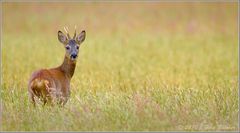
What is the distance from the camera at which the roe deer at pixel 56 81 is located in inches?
448

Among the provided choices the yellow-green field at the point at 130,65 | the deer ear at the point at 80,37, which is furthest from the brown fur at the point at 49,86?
the deer ear at the point at 80,37

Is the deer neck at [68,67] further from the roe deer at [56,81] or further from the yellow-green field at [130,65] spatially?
the yellow-green field at [130,65]

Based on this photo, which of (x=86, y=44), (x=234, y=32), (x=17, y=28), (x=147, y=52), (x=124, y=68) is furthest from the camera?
(x=17, y=28)

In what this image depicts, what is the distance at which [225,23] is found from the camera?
2994 centimetres

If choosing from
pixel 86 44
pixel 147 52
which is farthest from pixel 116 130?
pixel 86 44

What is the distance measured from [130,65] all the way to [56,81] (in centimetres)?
830

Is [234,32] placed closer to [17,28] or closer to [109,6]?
[109,6]

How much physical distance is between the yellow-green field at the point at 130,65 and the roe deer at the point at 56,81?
0.20 metres

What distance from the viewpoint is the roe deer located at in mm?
11383

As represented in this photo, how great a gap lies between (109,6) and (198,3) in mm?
3635

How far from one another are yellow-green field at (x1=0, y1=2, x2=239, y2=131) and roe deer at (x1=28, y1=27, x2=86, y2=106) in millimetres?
196

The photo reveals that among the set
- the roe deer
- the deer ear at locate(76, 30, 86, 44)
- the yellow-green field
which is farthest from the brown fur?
the deer ear at locate(76, 30, 86, 44)

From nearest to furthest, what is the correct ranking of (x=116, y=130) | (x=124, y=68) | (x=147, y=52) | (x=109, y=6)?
(x=116, y=130), (x=124, y=68), (x=147, y=52), (x=109, y=6)

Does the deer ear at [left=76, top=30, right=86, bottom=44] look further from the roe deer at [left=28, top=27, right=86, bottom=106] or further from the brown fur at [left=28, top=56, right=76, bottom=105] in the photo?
the brown fur at [left=28, top=56, right=76, bottom=105]
